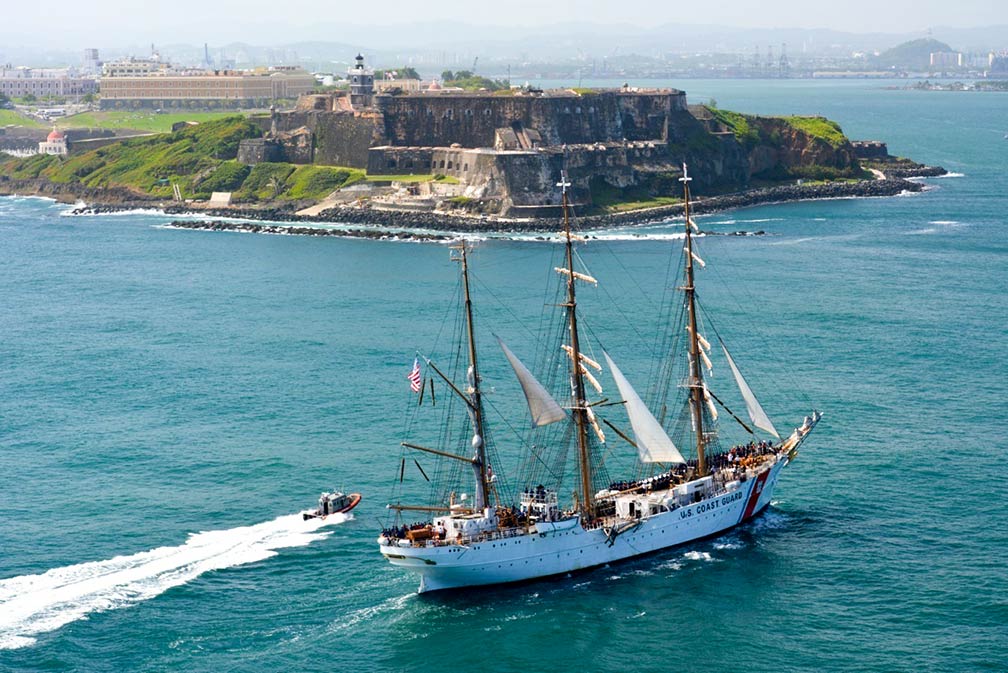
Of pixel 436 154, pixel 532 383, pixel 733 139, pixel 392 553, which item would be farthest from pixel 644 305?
pixel 733 139

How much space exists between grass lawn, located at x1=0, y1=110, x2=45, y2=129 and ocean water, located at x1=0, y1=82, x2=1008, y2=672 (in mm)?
93110

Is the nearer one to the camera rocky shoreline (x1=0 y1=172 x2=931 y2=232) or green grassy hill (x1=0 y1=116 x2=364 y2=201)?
rocky shoreline (x1=0 y1=172 x2=931 y2=232)

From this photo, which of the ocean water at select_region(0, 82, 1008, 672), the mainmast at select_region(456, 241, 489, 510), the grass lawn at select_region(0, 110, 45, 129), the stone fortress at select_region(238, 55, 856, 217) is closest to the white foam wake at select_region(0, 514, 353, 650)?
the ocean water at select_region(0, 82, 1008, 672)

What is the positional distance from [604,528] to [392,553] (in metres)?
5.71

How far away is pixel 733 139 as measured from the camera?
122 m

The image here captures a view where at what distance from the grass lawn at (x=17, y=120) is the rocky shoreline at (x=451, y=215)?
3509 cm

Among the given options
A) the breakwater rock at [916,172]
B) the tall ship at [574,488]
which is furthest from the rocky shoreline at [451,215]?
the tall ship at [574,488]

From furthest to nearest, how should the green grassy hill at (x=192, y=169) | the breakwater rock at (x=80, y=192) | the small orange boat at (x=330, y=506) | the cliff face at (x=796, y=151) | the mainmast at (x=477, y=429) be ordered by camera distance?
the cliff face at (x=796, y=151), the breakwater rock at (x=80, y=192), the green grassy hill at (x=192, y=169), the small orange boat at (x=330, y=506), the mainmast at (x=477, y=429)

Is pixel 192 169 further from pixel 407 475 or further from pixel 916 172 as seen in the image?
pixel 407 475

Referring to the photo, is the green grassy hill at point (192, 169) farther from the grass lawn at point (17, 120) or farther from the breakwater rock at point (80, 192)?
the grass lawn at point (17, 120)

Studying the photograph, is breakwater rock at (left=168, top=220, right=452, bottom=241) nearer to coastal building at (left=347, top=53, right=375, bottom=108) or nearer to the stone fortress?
the stone fortress

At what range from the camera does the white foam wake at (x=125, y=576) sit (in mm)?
34938

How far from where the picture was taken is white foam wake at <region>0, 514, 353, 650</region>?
115 feet

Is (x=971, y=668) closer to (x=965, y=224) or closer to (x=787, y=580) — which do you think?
(x=787, y=580)
